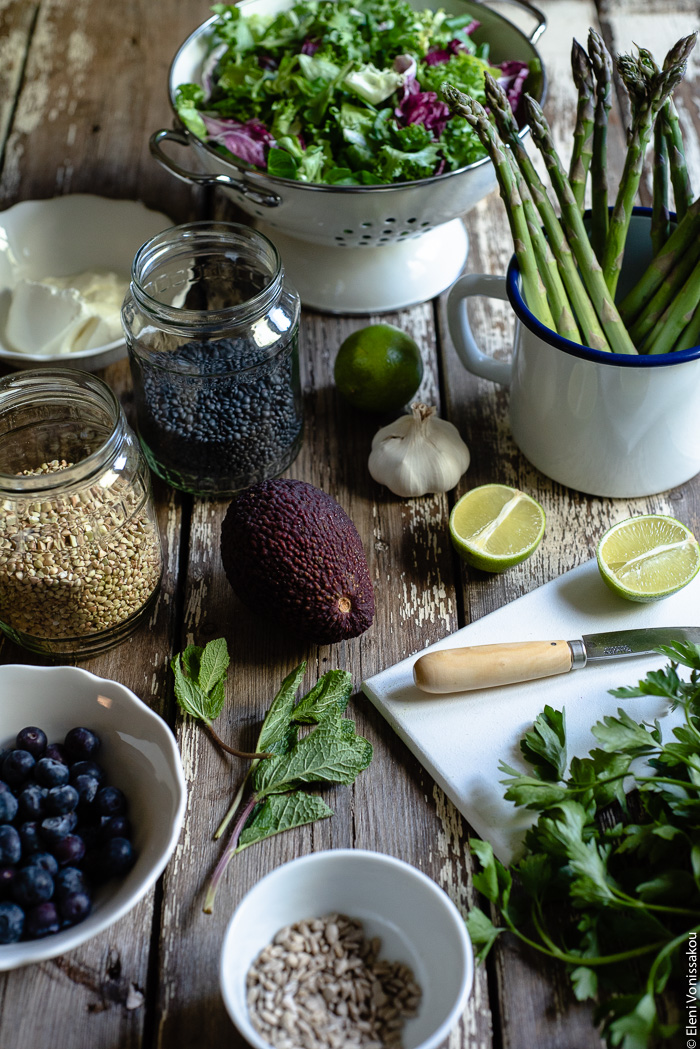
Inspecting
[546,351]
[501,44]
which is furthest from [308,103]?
[546,351]

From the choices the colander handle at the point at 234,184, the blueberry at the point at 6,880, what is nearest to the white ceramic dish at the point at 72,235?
the colander handle at the point at 234,184

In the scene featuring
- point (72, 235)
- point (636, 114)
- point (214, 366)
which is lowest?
point (72, 235)

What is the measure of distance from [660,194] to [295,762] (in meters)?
0.80

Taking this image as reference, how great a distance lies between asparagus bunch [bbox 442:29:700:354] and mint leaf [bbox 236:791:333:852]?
60cm

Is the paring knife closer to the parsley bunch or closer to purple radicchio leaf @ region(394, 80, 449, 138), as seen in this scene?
the parsley bunch

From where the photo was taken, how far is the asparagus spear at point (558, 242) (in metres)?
1.07

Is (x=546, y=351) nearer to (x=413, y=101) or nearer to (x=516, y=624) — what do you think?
(x=516, y=624)

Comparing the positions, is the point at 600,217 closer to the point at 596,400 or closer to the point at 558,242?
the point at 558,242

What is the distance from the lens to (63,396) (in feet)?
3.36

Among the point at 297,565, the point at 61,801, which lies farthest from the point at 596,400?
the point at 61,801

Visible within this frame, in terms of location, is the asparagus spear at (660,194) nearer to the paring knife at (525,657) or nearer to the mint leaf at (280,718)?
the paring knife at (525,657)

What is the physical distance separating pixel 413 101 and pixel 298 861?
103cm

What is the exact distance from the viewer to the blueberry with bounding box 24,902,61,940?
73 cm

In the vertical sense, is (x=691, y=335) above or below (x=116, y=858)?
above
